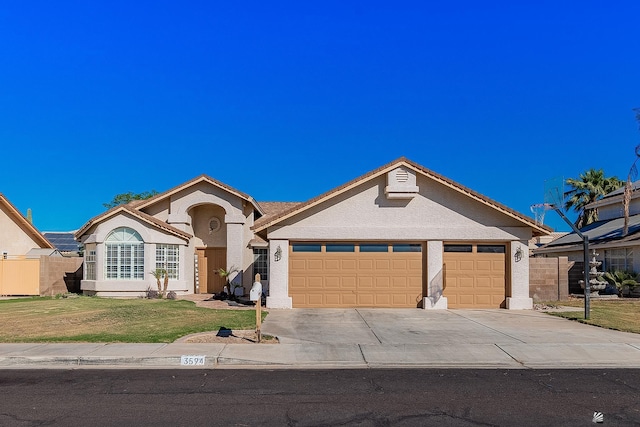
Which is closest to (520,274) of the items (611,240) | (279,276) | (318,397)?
(279,276)

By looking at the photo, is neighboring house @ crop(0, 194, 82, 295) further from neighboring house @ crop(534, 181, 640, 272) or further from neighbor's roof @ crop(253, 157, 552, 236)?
neighboring house @ crop(534, 181, 640, 272)

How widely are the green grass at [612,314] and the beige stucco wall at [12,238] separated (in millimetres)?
25862

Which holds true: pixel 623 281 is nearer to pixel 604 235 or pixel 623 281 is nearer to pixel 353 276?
pixel 604 235

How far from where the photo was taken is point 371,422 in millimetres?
6328

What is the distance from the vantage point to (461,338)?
12.3 m

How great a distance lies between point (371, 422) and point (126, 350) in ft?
20.0

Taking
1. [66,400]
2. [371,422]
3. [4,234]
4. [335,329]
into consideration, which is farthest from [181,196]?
[371,422]

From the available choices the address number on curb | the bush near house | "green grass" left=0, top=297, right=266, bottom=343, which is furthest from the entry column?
the bush near house

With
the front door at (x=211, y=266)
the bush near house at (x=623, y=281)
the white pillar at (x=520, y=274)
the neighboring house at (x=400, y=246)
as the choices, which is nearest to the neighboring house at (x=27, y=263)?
the front door at (x=211, y=266)

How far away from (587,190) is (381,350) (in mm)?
35724

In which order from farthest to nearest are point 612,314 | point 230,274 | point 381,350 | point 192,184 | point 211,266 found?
1. point 211,266
2. point 192,184
3. point 230,274
4. point 612,314
5. point 381,350

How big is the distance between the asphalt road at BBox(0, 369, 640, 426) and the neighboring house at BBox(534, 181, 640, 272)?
17.5m

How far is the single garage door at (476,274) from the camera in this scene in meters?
18.8

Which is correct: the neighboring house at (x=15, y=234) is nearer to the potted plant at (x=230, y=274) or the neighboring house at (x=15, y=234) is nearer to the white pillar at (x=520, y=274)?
the potted plant at (x=230, y=274)
